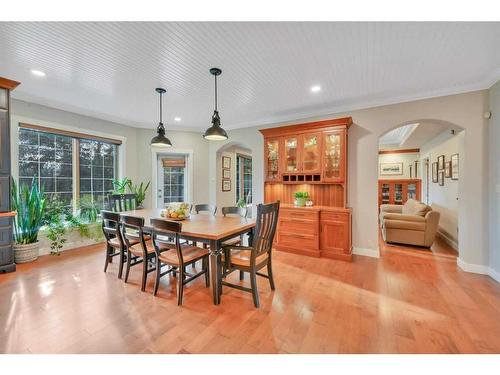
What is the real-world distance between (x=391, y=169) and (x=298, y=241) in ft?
20.3

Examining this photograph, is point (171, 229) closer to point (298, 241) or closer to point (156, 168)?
point (298, 241)

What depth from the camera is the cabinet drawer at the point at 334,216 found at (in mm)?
3506

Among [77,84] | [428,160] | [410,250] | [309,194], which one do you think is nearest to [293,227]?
[309,194]

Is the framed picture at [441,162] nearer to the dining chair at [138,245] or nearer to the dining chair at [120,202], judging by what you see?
the dining chair at [138,245]

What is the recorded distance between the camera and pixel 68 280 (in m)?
2.79

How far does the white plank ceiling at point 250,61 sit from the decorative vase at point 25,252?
2.33m

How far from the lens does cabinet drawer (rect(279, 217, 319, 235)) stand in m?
3.68

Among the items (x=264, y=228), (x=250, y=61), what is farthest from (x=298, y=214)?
(x=250, y=61)

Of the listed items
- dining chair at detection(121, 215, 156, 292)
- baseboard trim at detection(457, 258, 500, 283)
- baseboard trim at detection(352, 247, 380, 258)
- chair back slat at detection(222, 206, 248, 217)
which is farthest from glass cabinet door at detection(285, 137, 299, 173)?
baseboard trim at detection(457, 258, 500, 283)

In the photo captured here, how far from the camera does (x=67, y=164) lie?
418 cm

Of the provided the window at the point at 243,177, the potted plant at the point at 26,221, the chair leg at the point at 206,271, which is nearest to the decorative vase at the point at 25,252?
the potted plant at the point at 26,221

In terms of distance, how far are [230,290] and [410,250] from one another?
11.5 feet
